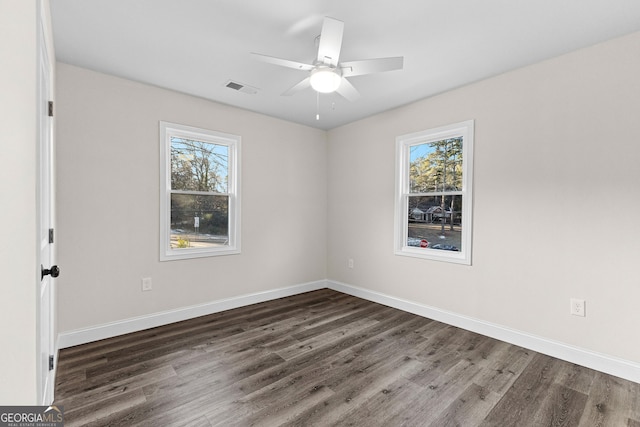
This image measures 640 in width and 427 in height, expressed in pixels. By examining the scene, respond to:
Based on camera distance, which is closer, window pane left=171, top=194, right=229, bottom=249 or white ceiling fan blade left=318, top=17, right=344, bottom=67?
white ceiling fan blade left=318, top=17, right=344, bottom=67

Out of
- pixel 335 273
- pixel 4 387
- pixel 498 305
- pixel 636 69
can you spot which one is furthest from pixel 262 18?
pixel 335 273

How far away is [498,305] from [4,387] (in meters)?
3.49

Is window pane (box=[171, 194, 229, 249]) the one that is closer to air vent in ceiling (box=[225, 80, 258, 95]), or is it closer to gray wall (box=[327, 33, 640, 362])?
air vent in ceiling (box=[225, 80, 258, 95])

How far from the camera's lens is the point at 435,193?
142 inches

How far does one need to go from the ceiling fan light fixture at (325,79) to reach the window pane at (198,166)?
196cm

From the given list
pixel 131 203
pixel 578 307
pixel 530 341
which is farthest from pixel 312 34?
pixel 530 341

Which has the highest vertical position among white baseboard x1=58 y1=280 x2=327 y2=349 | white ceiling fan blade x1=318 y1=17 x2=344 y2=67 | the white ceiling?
the white ceiling

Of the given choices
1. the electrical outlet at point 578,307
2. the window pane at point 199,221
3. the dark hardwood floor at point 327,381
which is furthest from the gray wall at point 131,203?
the electrical outlet at point 578,307

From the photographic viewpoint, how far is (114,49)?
2.52 metres

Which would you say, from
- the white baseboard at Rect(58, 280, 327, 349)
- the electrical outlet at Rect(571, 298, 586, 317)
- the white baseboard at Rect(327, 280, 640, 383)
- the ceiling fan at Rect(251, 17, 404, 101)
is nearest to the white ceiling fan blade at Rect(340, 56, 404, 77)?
the ceiling fan at Rect(251, 17, 404, 101)

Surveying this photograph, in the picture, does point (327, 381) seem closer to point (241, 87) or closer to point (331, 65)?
point (331, 65)

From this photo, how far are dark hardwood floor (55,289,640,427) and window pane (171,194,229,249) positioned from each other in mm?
1019

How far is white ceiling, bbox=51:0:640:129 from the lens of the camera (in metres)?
2.02

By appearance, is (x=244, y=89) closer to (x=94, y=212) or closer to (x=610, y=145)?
(x=94, y=212)
